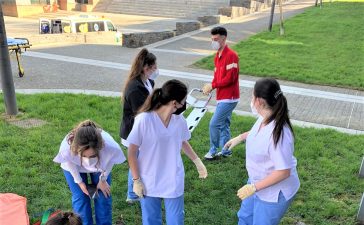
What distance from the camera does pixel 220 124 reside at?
5.12 metres

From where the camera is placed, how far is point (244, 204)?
326cm

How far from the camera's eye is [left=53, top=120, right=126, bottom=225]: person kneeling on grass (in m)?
3.04

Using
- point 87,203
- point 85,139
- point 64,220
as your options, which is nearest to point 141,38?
point 87,203

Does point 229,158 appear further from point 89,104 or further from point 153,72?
point 89,104

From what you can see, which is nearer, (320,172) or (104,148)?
(104,148)

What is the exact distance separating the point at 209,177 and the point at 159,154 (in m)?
2.15

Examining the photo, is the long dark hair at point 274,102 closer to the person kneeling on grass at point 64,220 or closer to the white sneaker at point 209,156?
the person kneeling on grass at point 64,220

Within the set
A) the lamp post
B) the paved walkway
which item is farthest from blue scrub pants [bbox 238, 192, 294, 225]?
the lamp post

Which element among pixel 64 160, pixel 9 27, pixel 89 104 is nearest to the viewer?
pixel 64 160

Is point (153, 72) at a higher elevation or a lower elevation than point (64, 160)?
higher

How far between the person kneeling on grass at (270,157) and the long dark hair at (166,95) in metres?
0.53

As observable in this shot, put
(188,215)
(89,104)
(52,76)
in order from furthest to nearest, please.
A: (52,76) < (89,104) < (188,215)

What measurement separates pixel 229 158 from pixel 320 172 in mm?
1233

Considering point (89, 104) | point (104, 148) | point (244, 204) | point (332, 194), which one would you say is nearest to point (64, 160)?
point (104, 148)
